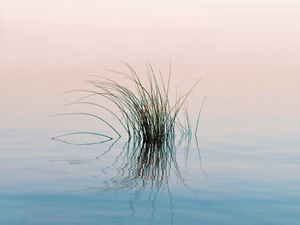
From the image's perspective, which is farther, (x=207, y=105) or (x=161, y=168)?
(x=207, y=105)

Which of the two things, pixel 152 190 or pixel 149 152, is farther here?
pixel 149 152

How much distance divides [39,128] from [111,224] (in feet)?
A: 19.7

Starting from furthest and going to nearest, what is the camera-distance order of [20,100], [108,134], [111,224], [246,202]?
[20,100], [108,134], [246,202], [111,224]

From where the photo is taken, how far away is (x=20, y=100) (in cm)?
1589

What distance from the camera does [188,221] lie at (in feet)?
19.1

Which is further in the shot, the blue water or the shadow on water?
the shadow on water

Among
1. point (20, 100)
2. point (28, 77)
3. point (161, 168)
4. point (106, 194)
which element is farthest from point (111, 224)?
point (28, 77)

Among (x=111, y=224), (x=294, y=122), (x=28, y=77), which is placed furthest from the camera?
(x=28, y=77)

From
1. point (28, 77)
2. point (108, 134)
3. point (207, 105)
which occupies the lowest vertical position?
point (108, 134)

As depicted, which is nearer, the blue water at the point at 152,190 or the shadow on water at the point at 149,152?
the blue water at the point at 152,190

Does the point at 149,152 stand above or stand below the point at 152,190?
above

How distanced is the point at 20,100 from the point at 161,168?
817 centimetres

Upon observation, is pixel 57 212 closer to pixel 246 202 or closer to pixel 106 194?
pixel 106 194

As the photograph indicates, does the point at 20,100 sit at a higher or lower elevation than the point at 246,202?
higher
